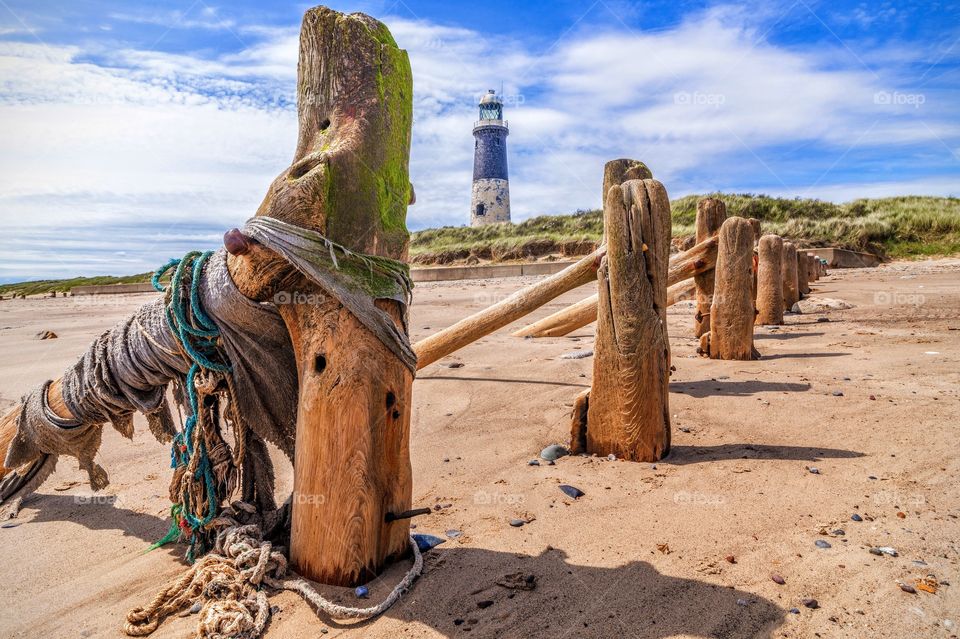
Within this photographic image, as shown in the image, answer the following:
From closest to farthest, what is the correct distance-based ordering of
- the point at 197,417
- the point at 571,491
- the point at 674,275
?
the point at 197,417 → the point at 571,491 → the point at 674,275

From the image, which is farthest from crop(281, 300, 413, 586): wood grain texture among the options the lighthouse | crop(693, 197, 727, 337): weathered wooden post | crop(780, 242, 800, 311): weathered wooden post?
the lighthouse

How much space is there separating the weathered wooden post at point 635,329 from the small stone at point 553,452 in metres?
0.28

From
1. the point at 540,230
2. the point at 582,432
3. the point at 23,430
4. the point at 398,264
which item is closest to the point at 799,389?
the point at 582,432

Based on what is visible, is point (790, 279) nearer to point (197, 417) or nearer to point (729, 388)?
point (729, 388)

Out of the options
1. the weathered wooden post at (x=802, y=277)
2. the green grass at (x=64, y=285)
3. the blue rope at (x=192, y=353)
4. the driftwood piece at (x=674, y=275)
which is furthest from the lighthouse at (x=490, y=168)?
the blue rope at (x=192, y=353)

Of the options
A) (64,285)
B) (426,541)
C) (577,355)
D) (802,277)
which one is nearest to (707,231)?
(577,355)

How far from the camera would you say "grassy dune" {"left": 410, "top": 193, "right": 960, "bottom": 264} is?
77.6ft

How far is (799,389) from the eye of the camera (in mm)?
5012

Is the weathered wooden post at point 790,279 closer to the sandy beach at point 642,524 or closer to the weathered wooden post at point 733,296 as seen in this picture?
the weathered wooden post at point 733,296

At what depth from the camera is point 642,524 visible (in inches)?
112

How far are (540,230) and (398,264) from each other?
109ft

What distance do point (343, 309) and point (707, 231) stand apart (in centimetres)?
547

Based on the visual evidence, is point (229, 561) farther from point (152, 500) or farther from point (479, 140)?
point (479, 140)

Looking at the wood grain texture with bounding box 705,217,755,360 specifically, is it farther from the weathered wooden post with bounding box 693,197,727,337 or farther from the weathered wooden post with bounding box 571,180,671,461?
the weathered wooden post with bounding box 571,180,671,461
